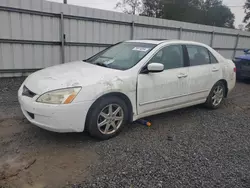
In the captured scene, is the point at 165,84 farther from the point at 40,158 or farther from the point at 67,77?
the point at 40,158

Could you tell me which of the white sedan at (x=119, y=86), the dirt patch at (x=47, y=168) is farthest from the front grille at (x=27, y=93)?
the dirt patch at (x=47, y=168)

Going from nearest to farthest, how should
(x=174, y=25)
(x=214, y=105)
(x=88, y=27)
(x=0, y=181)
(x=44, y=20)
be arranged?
1. (x=0, y=181)
2. (x=214, y=105)
3. (x=44, y=20)
4. (x=88, y=27)
5. (x=174, y=25)

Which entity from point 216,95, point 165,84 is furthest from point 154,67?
point 216,95

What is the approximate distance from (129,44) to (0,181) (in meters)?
3.12

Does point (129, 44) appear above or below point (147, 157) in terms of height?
above

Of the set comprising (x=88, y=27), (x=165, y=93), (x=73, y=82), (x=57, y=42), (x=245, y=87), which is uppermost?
(x=88, y=27)

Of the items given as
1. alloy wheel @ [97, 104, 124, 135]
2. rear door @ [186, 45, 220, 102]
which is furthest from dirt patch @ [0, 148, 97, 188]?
rear door @ [186, 45, 220, 102]

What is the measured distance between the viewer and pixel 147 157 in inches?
116

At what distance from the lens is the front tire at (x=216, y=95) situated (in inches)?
194

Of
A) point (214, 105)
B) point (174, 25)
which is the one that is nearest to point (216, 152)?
point (214, 105)

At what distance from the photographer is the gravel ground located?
246cm

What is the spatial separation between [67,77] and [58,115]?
616mm

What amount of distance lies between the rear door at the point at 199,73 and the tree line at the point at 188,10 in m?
29.9

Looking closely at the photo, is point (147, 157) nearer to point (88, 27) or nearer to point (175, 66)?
point (175, 66)
